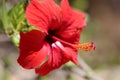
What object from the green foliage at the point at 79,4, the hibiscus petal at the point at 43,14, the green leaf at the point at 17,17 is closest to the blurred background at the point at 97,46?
the green foliage at the point at 79,4

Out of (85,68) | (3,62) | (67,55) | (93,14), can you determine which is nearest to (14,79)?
(3,62)

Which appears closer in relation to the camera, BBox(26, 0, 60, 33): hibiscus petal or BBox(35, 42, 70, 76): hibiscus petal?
BBox(26, 0, 60, 33): hibiscus petal

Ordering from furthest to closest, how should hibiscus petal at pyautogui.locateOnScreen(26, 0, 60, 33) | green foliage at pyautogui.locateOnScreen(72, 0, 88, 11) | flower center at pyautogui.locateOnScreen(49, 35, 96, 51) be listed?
green foliage at pyautogui.locateOnScreen(72, 0, 88, 11) < flower center at pyautogui.locateOnScreen(49, 35, 96, 51) < hibiscus petal at pyautogui.locateOnScreen(26, 0, 60, 33)

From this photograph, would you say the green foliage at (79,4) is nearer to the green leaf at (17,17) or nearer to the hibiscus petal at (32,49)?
the green leaf at (17,17)

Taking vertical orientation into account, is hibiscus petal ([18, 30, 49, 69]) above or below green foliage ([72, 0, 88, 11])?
above

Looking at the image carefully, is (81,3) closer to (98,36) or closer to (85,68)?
(98,36)

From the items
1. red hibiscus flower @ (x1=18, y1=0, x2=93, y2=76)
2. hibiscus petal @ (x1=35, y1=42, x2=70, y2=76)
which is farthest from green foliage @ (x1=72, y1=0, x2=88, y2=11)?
hibiscus petal @ (x1=35, y1=42, x2=70, y2=76)

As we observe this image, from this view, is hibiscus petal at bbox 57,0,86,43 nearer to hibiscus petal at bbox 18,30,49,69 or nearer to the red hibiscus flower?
the red hibiscus flower
